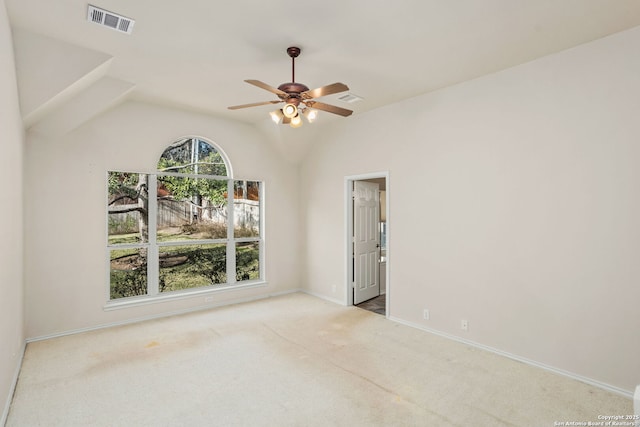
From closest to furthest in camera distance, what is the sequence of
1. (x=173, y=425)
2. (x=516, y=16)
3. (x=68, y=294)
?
(x=173, y=425), (x=516, y=16), (x=68, y=294)

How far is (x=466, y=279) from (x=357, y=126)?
8.85 ft

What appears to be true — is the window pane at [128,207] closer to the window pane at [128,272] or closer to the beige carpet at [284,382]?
the window pane at [128,272]

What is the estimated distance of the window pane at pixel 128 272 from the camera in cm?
452

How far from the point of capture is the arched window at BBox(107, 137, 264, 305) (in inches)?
181

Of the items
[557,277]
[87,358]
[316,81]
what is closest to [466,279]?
[557,277]

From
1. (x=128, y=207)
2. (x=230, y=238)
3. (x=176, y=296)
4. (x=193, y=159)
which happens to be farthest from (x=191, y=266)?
(x=193, y=159)

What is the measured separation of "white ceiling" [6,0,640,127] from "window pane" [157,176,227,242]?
166 cm

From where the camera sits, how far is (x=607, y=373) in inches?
112

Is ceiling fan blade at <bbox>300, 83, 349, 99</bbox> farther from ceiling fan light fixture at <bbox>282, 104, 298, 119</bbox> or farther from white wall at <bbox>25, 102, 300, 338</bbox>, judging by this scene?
white wall at <bbox>25, 102, 300, 338</bbox>

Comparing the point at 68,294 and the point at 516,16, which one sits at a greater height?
the point at 516,16

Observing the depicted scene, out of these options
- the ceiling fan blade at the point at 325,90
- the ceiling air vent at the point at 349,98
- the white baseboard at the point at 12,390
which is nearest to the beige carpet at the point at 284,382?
the white baseboard at the point at 12,390

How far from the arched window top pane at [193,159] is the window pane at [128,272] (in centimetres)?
127

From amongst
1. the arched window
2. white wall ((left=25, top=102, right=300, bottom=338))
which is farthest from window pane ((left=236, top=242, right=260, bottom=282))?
white wall ((left=25, top=102, right=300, bottom=338))

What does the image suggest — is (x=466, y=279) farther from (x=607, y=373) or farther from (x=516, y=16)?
(x=516, y=16)
